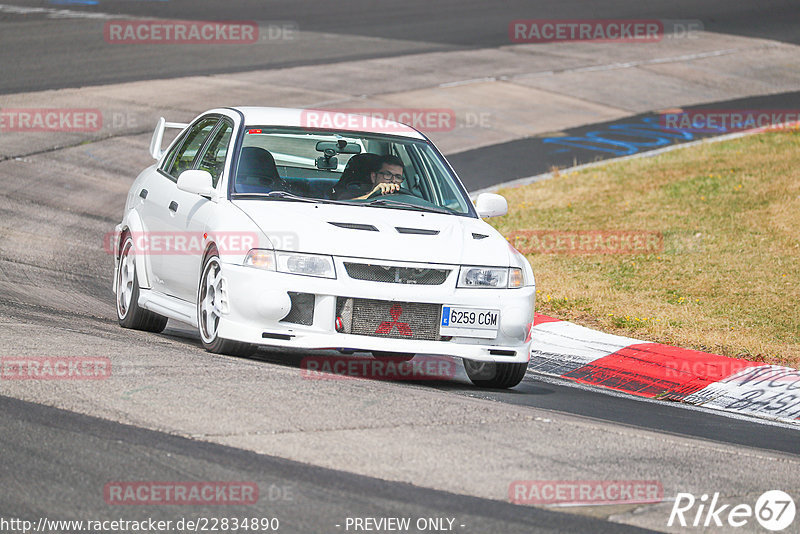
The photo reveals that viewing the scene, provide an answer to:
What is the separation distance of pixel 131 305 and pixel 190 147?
49.1 inches

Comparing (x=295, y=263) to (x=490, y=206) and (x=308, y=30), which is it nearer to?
(x=490, y=206)

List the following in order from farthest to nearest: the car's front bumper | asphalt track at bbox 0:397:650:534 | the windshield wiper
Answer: the windshield wiper → the car's front bumper → asphalt track at bbox 0:397:650:534

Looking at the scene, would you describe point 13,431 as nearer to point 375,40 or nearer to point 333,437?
point 333,437

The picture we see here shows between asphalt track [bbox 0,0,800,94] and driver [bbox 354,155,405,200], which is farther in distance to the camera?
asphalt track [bbox 0,0,800,94]

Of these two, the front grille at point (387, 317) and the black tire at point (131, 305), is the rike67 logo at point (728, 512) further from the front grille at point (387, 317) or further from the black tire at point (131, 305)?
the black tire at point (131, 305)

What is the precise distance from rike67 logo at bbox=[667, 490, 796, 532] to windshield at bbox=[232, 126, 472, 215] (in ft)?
11.3

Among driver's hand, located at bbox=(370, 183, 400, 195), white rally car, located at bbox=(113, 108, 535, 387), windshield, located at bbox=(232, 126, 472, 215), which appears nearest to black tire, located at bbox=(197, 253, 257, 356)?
white rally car, located at bbox=(113, 108, 535, 387)

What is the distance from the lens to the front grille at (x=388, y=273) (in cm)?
743

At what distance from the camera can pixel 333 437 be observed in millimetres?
5867

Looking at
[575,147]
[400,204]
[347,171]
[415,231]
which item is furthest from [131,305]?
[575,147]

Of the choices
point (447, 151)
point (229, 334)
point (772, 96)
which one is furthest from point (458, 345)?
point (772, 96)

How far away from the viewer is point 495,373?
8250 mm

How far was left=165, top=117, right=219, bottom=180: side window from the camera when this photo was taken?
9148 millimetres

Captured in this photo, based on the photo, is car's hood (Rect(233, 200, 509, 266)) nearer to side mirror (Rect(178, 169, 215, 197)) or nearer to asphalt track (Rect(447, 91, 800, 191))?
side mirror (Rect(178, 169, 215, 197))
